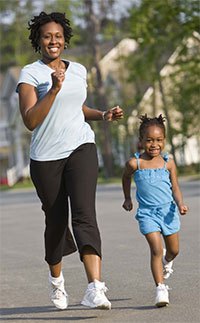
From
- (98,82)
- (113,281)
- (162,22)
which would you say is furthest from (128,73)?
(113,281)

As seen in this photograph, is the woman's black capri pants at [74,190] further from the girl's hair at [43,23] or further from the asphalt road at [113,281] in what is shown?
the girl's hair at [43,23]

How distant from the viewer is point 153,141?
26.4 feet

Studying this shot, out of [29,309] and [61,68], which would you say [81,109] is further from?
[29,309]

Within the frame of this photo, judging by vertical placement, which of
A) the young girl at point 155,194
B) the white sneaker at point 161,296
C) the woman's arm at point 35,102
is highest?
the woman's arm at point 35,102

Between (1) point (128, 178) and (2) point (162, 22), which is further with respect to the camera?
(2) point (162, 22)

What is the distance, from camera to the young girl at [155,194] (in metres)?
7.87

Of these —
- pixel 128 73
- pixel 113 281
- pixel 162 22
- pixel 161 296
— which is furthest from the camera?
pixel 128 73

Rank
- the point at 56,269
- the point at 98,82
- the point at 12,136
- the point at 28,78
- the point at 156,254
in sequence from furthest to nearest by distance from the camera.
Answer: the point at 12,136 → the point at 98,82 → the point at 156,254 → the point at 56,269 → the point at 28,78

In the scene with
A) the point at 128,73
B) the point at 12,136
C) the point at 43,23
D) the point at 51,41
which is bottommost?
the point at 12,136

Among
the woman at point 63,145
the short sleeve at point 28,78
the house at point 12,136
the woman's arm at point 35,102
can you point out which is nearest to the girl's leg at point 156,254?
the woman at point 63,145

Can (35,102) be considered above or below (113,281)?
above

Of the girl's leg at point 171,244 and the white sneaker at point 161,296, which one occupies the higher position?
the girl's leg at point 171,244

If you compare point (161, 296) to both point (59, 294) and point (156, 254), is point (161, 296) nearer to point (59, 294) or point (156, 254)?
point (156, 254)

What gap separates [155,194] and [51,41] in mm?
1363
